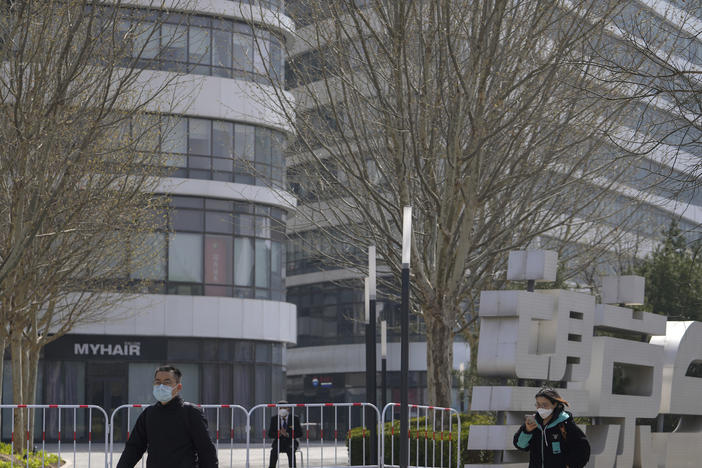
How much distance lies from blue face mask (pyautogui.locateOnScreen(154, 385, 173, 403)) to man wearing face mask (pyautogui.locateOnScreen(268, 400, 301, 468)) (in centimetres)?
1096

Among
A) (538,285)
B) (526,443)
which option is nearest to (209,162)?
(538,285)

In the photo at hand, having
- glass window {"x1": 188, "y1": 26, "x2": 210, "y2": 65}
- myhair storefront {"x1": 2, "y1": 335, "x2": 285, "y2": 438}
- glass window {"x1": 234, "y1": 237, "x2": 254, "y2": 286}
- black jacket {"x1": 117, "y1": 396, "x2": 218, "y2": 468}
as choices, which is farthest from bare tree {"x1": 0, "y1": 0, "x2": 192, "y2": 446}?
black jacket {"x1": 117, "y1": 396, "x2": 218, "y2": 468}

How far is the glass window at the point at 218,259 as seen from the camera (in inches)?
1475

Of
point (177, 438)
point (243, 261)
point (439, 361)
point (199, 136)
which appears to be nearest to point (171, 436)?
→ point (177, 438)

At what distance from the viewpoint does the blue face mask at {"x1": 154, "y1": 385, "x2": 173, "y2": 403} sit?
7.30 meters

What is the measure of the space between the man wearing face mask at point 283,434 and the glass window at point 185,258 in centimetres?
1902

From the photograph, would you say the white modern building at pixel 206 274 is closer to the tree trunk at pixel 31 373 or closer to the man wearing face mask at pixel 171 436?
the tree trunk at pixel 31 373

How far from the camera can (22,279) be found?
2084 centimetres

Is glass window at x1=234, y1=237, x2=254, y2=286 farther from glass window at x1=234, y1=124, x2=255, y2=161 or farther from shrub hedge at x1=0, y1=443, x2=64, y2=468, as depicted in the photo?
shrub hedge at x1=0, y1=443, x2=64, y2=468

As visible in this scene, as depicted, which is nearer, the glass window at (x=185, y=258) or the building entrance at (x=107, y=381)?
the building entrance at (x=107, y=381)

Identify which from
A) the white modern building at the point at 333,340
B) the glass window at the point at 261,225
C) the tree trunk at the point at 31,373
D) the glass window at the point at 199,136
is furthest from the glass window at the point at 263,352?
the tree trunk at the point at 31,373

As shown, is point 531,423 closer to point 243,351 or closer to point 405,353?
point 405,353

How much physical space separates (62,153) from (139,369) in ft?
62.8

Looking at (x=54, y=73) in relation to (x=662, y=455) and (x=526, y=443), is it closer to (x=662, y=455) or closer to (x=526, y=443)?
(x=526, y=443)
